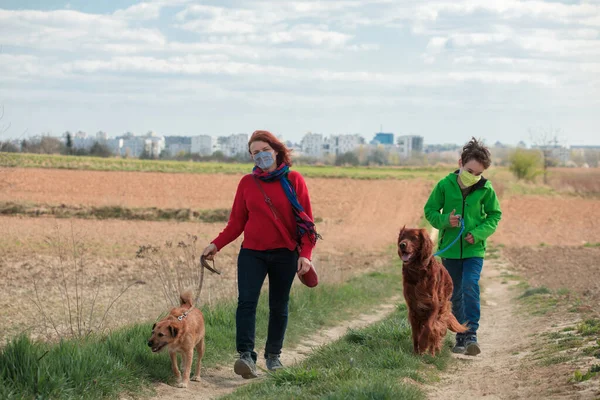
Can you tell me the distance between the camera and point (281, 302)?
8.10m

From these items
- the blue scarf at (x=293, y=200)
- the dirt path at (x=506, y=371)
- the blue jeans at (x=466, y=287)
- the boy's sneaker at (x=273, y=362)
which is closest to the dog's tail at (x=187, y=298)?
the boy's sneaker at (x=273, y=362)

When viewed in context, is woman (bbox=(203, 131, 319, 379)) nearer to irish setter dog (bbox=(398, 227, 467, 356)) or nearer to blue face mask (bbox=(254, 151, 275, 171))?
blue face mask (bbox=(254, 151, 275, 171))

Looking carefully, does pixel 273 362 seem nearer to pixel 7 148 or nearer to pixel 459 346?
pixel 459 346

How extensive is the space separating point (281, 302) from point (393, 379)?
1.64 metres

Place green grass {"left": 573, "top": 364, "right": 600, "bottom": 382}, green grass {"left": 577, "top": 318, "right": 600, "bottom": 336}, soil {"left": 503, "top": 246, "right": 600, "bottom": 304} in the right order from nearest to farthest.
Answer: green grass {"left": 573, "top": 364, "right": 600, "bottom": 382} < green grass {"left": 577, "top": 318, "right": 600, "bottom": 336} < soil {"left": 503, "top": 246, "right": 600, "bottom": 304}

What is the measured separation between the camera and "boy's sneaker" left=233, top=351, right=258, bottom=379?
789 cm

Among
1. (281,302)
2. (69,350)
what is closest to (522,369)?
(281,302)

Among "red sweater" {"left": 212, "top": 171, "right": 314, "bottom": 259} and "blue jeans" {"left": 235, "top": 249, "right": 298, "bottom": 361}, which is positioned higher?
"red sweater" {"left": 212, "top": 171, "right": 314, "bottom": 259}

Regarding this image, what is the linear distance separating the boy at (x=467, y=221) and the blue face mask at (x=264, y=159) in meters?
2.25

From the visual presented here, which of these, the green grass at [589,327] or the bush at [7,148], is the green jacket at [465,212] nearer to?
the green grass at [589,327]

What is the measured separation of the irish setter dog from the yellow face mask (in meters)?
1.10

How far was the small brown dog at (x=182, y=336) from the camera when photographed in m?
7.32

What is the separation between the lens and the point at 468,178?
29.4 ft

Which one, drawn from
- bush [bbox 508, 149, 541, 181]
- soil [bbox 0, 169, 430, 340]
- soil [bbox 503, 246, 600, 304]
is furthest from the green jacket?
bush [bbox 508, 149, 541, 181]
